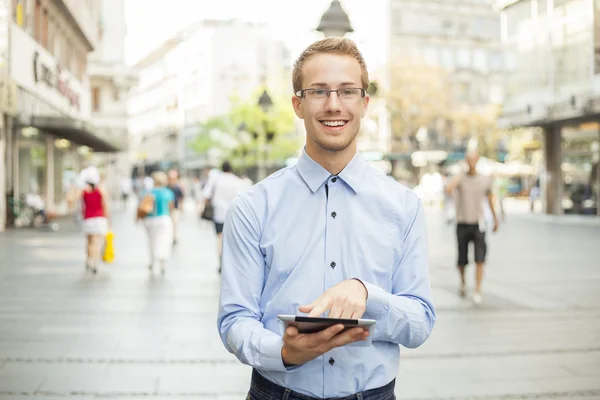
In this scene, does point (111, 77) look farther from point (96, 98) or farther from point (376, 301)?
point (376, 301)

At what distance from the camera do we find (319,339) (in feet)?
6.32

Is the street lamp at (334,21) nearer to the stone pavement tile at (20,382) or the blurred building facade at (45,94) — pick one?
the stone pavement tile at (20,382)

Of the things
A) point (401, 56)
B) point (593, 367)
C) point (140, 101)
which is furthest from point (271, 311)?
point (140, 101)

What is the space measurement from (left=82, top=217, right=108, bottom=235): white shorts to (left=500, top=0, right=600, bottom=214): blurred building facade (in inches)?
782

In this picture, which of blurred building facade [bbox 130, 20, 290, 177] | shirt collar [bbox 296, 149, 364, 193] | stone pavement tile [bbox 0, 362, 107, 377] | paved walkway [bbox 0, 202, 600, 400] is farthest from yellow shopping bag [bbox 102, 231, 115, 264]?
blurred building facade [bbox 130, 20, 290, 177]

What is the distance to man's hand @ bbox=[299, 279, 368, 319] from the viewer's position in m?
1.93

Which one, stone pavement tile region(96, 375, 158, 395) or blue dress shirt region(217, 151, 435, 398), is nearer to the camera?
blue dress shirt region(217, 151, 435, 398)

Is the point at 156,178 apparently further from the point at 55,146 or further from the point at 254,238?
the point at 55,146

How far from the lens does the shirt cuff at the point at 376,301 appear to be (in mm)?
2072

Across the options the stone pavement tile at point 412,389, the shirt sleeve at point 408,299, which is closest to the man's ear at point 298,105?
the shirt sleeve at point 408,299

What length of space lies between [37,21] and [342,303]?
2952cm

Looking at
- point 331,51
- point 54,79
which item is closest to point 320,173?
point 331,51

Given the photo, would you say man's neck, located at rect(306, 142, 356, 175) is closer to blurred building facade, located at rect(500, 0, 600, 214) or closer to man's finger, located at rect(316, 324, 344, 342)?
man's finger, located at rect(316, 324, 344, 342)

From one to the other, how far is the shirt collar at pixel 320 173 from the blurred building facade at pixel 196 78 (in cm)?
7093
